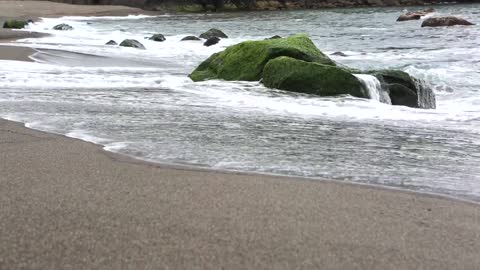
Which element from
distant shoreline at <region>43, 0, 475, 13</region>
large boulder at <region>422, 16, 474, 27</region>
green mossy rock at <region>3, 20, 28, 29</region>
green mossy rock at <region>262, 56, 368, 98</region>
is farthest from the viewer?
distant shoreline at <region>43, 0, 475, 13</region>

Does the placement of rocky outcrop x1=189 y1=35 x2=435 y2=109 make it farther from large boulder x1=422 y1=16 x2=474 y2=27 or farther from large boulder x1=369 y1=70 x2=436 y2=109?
large boulder x1=422 y1=16 x2=474 y2=27

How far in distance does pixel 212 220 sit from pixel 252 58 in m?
7.03

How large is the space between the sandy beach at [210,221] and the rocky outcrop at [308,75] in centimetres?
451

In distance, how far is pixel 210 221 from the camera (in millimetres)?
2834

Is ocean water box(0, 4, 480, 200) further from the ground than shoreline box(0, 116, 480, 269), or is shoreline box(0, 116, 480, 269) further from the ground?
shoreline box(0, 116, 480, 269)

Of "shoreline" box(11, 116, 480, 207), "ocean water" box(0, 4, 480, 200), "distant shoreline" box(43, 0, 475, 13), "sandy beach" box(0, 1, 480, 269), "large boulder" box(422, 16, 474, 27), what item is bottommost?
"ocean water" box(0, 4, 480, 200)

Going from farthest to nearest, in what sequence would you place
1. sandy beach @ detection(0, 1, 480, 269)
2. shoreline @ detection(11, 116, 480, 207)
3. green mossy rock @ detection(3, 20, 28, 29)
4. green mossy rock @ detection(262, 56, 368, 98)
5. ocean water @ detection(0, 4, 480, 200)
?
green mossy rock @ detection(3, 20, 28, 29), green mossy rock @ detection(262, 56, 368, 98), ocean water @ detection(0, 4, 480, 200), shoreline @ detection(11, 116, 480, 207), sandy beach @ detection(0, 1, 480, 269)

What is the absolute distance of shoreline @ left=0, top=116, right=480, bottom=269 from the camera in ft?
8.01

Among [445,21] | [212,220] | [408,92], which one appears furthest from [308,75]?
[445,21]

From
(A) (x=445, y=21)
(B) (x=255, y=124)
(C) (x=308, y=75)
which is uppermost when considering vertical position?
(A) (x=445, y=21)

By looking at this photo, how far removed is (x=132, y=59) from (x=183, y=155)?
959cm

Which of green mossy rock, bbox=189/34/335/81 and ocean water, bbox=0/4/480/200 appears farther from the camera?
green mossy rock, bbox=189/34/335/81

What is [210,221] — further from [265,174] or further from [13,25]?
[13,25]

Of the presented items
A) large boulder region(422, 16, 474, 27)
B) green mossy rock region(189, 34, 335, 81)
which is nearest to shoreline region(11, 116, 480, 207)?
green mossy rock region(189, 34, 335, 81)
